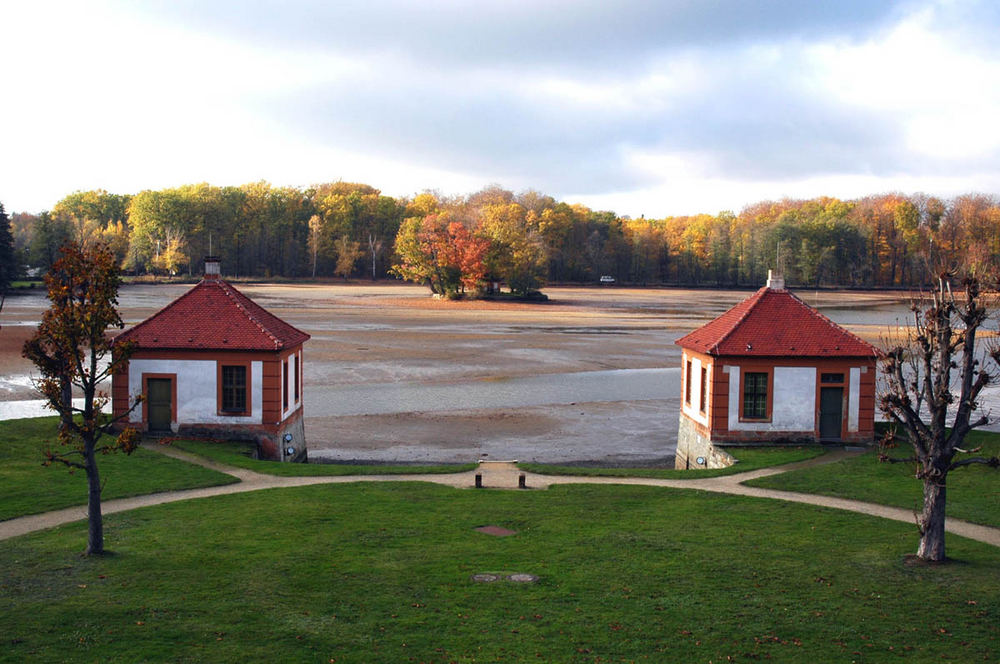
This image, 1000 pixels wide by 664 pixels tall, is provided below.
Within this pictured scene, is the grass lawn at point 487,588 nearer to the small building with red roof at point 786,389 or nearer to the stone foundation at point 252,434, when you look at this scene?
the stone foundation at point 252,434

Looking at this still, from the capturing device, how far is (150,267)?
487ft

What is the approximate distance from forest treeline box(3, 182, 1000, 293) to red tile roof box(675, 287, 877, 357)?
99175 millimetres

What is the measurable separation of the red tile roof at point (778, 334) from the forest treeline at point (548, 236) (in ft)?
325

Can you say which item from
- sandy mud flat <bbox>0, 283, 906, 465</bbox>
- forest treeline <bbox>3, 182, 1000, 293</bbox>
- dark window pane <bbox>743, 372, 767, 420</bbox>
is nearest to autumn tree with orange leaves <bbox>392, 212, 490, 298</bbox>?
sandy mud flat <bbox>0, 283, 906, 465</bbox>

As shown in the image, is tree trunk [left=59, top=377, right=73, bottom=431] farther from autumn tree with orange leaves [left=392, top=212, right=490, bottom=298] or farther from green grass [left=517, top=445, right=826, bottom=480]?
autumn tree with orange leaves [left=392, top=212, right=490, bottom=298]

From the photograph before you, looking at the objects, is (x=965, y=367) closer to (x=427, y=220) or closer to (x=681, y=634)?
(x=681, y=634)

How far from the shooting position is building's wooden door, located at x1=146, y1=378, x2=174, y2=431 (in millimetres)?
30531

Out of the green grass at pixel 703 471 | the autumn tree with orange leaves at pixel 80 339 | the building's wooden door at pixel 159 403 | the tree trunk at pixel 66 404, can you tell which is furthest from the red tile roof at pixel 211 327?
the autumn tree with orange leaves at pixel 80 339

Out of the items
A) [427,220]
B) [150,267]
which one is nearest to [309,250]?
[150,267]

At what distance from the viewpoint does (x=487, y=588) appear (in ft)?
53.6

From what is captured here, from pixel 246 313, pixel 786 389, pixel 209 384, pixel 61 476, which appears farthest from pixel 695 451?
pixel 61 476

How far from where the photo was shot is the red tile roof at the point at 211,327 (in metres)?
30.3

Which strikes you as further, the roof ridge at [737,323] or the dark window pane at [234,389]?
the roof ridge at [737,323]

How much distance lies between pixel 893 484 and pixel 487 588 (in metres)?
15.1
